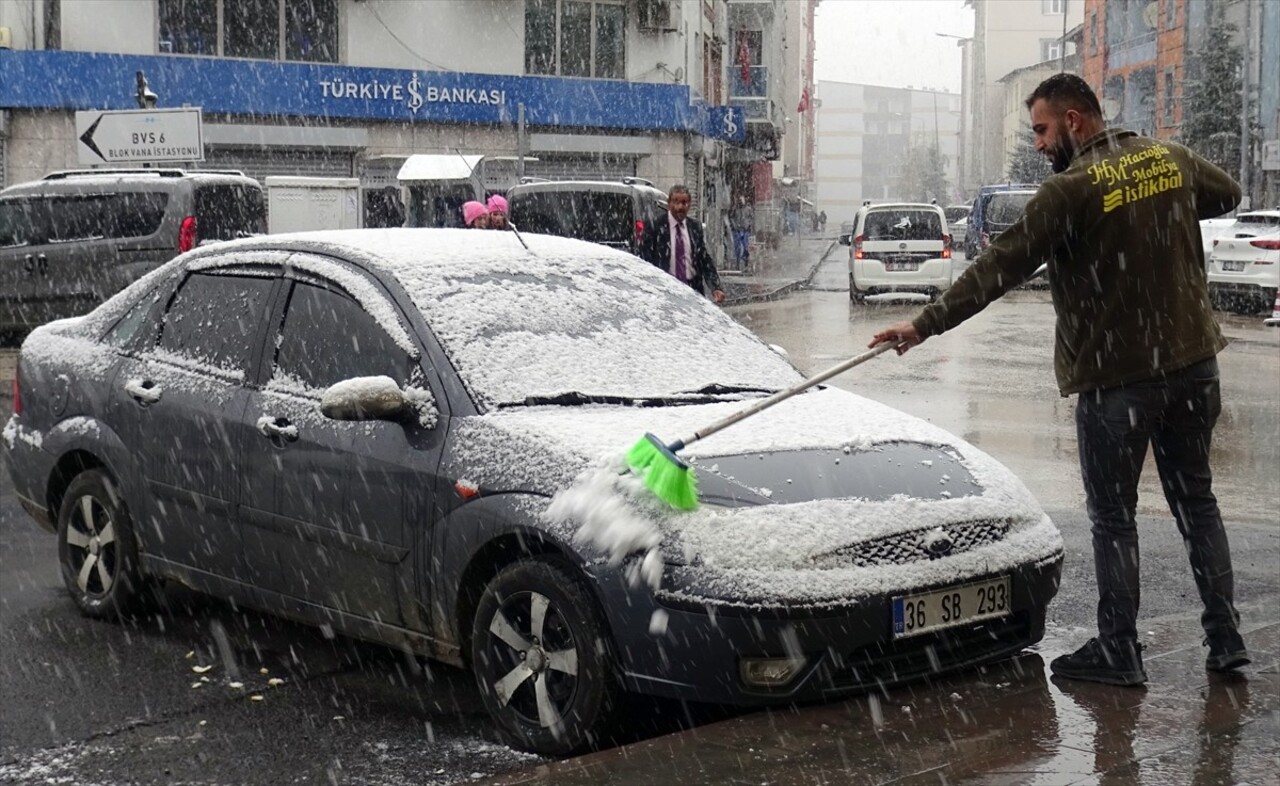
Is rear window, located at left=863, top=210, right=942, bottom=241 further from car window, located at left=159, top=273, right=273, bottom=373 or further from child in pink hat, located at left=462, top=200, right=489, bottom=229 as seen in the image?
car window, located at left=159, top=273, right=273, bottom=373

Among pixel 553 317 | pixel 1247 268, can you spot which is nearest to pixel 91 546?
pixel 553 317

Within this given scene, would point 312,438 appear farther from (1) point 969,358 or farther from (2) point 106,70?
(2) point 106,70

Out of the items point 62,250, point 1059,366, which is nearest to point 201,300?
point 1059,366

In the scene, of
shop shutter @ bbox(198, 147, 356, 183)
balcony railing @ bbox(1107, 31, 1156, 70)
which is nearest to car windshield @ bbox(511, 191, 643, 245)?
shop shutter @ bbox(198, 147, 356, 183)

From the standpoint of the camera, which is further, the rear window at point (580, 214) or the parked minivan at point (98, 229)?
the rear window at point (580, 214)

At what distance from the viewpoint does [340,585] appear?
5.29 metres

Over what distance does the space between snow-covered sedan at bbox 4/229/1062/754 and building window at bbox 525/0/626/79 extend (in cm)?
2979

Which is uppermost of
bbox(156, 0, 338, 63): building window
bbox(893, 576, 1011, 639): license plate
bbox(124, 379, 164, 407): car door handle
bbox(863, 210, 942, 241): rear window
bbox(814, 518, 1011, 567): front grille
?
bbox(156, 0, 338, 63): building window

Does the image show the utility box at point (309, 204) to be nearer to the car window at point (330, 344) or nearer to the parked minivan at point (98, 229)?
the parked minivan at point (98, 229)

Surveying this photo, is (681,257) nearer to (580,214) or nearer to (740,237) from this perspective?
(580,214)

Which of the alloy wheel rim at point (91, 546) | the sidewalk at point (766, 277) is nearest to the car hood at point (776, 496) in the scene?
the alloy wheel rim at point (91, 546)

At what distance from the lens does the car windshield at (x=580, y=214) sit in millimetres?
19406

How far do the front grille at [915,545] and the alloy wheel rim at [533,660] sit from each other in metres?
0.76

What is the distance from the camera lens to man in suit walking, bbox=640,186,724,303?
13117mm
